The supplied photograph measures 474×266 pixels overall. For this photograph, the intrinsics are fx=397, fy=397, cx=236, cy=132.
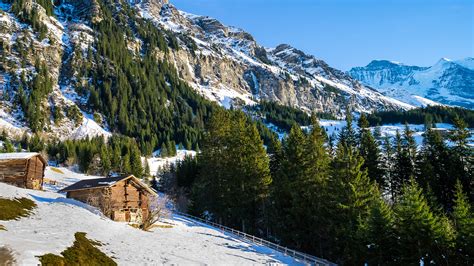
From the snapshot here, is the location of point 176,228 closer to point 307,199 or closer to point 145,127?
point 307,199

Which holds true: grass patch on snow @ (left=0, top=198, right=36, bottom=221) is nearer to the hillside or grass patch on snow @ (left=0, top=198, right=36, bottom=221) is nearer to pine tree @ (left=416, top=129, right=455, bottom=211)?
the hillside

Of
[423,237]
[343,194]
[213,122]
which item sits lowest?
[423,237]

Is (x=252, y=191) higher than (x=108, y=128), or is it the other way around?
(x=108, y=128)

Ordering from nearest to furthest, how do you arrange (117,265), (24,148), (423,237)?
1. (117,265)
2. (423,237)
3. (24,148)

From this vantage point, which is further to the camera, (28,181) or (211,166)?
(211,166)

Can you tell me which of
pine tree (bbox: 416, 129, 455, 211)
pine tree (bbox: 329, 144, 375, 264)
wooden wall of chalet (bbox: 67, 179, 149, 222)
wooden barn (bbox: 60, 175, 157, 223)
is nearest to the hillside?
wooden wall of chalet (bbox: 67, 179, 149, 222)

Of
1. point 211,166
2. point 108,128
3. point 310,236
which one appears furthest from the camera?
point 108,128

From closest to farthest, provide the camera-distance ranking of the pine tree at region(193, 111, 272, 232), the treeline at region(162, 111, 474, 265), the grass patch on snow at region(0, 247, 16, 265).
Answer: the grass patch on snow at region(0, 247, 16, 265)
the treeline at region(162, 111, 474, 265)
the pine tree at region(193, 111, 272, 232)

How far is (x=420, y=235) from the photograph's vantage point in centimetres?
3388

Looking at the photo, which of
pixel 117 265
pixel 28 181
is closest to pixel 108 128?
pixel 28 181

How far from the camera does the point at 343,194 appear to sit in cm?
4128

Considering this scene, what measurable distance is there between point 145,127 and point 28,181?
139 metres

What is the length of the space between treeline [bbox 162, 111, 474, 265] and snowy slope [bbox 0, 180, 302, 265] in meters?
6.34

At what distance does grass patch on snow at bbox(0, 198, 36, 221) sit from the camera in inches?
963
